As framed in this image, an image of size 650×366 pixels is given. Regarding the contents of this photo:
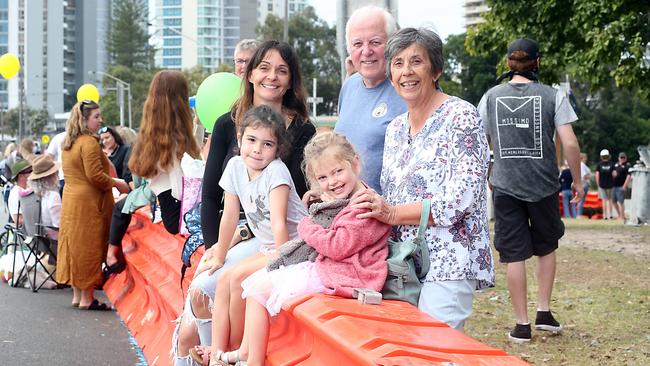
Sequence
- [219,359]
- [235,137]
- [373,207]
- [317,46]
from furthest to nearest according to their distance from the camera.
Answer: [317,46], [235,137], [219,359], [373,207]

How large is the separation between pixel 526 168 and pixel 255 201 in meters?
2.96

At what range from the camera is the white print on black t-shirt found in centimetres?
752

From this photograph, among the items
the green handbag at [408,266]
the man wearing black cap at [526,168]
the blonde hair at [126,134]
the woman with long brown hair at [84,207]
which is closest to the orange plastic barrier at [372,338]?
the green handbag at [408,266]

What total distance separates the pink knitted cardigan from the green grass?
3.09m

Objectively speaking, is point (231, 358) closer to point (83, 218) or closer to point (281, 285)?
point (281, 285)

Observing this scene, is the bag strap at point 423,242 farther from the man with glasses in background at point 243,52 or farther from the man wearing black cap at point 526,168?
the man with glasses in background at point 243,52

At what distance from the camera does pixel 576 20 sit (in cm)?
1998

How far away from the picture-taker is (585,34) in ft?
64.7

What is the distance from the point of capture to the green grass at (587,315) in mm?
7066

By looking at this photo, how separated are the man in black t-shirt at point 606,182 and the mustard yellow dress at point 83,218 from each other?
2203 cm

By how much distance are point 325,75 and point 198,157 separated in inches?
3585

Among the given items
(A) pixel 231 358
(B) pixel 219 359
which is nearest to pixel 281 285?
(A) pixel 231 358

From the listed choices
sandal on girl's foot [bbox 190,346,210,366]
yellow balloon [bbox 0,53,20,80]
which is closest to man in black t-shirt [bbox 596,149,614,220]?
yellow balloon [bbox 0,53,20,80]

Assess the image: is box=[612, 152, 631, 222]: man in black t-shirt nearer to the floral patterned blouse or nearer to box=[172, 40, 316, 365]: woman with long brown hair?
box=[172, 40, 316, 365]: woman with long brown hair
